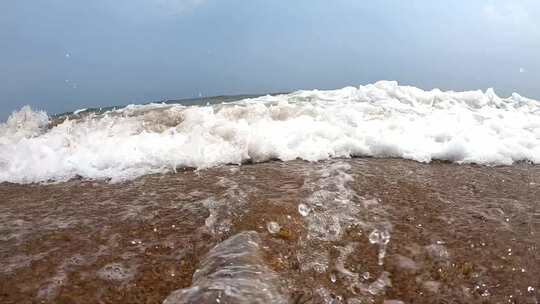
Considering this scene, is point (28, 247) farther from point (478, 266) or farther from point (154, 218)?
point (478, 266)

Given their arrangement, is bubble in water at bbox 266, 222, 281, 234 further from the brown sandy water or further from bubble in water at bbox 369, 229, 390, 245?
bubble in water at bbox 369, 229, 390, 245

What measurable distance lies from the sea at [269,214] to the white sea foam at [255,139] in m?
0.03

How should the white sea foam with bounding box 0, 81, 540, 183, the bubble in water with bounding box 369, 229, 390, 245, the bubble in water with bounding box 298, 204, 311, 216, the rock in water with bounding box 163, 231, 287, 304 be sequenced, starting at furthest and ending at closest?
the white sea foam with bounding box 0, 81, 540, 183 → the bubble in water with bounding box 298, 204, 311, 216 → the bubble in water with bounding box 369, 229, 390, 245 → the rock in water with bounding box 163, 231, 287, 304

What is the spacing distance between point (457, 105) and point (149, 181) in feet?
24.6

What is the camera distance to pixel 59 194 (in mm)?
4762

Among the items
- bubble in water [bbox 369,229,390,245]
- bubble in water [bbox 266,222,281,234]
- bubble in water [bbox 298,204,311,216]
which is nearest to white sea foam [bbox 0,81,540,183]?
bubble in water [bbox 298,204,311,216]

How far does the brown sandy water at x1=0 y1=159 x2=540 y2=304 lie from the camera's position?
9.95 ft

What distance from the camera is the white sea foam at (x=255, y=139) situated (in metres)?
5.81

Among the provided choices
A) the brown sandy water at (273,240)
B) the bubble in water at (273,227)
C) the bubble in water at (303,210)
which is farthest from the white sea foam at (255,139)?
the bubble in water at (273,227)

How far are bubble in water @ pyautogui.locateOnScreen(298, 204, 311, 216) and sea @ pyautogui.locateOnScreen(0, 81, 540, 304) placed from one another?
2 centimetres

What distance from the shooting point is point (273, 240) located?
3.55 m

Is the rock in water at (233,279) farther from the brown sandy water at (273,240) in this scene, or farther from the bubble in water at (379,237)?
the bubble in water at (379,237)

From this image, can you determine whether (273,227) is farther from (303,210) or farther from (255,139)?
(255,139)

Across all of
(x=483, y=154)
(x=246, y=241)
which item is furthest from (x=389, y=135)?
(x=246, y=241)
